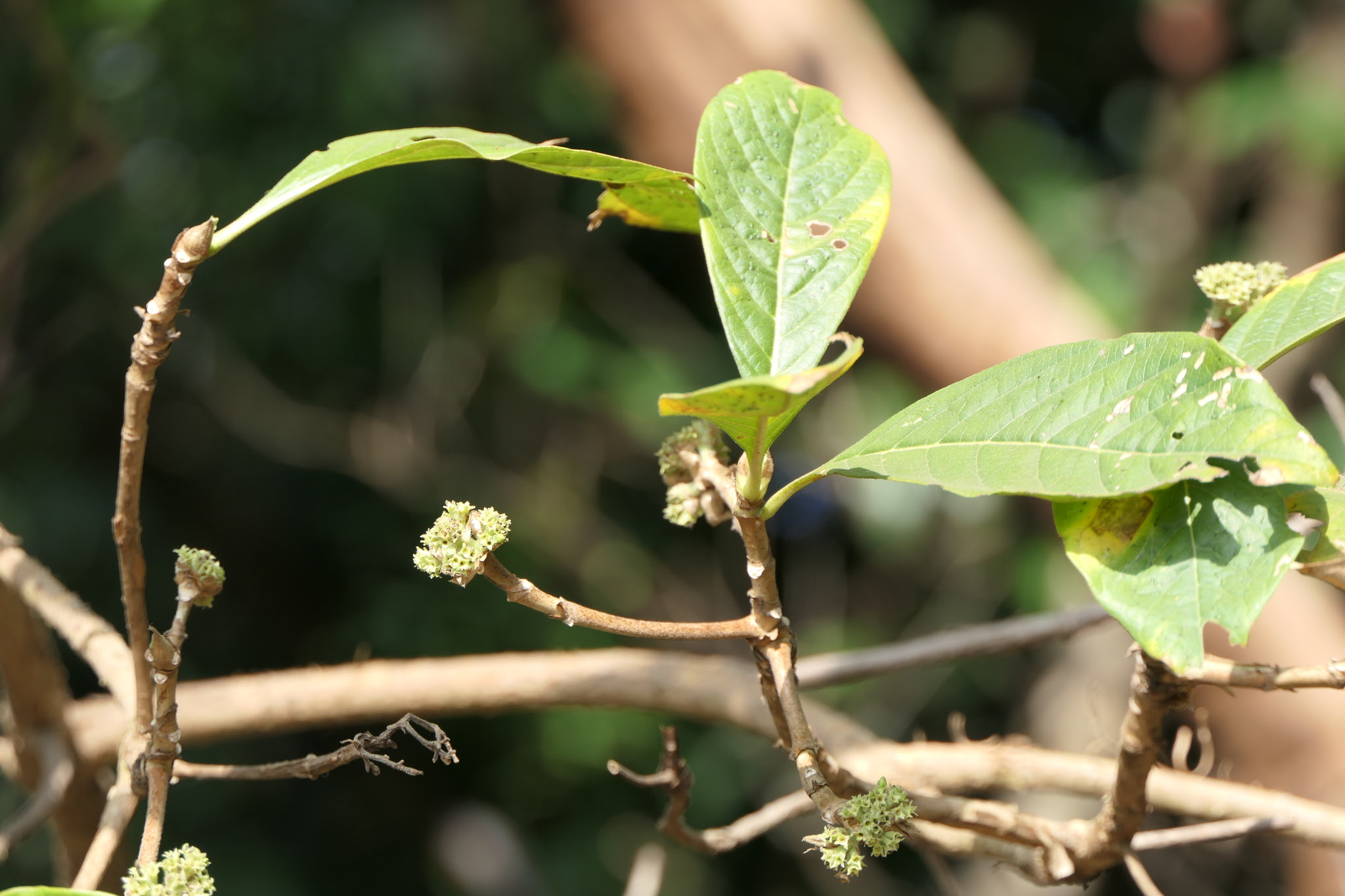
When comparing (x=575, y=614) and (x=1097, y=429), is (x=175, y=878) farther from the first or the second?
(x=1097, y=429)

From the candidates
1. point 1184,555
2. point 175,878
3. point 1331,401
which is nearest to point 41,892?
point 175,878

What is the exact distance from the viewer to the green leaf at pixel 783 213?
0.38m

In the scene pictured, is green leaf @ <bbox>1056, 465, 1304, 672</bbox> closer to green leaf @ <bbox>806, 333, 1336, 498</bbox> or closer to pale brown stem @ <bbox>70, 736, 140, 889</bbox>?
green leaf @ <bbox>806, 333, 1336, 498</bbox>

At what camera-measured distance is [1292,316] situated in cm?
37

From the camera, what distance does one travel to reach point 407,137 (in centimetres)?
37

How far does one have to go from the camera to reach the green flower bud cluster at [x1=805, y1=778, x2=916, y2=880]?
0.28m

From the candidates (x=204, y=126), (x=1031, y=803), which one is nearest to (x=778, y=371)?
(x=1031, y=803)

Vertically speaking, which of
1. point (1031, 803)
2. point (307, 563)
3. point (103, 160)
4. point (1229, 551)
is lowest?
point (1229, 551)

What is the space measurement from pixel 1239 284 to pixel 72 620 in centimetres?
57

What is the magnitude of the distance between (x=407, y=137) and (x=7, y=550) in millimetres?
341

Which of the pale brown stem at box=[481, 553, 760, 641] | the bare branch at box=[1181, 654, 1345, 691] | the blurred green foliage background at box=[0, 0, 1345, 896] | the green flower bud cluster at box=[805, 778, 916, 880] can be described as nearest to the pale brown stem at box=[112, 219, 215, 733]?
the pale brown stem at box=[481, 553, 760, 641]

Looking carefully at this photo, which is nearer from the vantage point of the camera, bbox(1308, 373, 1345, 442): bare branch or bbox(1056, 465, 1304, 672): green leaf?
bbox(1056, 465, 1304, 672): green leaf

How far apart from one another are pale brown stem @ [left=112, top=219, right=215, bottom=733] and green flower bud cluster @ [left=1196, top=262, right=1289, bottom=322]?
389 mm

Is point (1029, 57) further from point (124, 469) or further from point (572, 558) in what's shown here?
point (124, 469)
